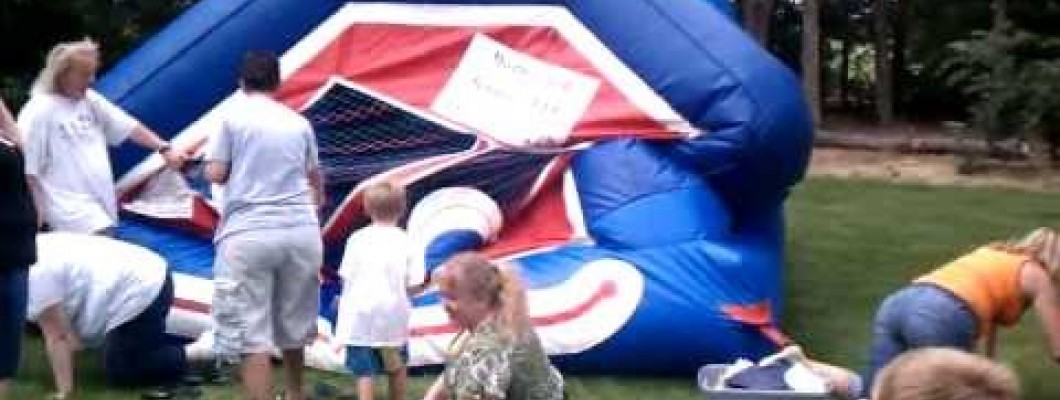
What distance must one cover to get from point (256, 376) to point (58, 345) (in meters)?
0.75

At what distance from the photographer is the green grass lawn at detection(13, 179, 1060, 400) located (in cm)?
619

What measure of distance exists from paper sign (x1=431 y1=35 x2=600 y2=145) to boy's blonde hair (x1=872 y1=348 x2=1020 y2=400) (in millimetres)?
4373

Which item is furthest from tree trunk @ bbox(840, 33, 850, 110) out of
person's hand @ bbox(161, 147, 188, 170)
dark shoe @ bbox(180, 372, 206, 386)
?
dark shoe @ bbox(180, 372, 206, 386)

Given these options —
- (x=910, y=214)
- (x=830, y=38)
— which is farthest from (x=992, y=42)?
(x=830, y=38)

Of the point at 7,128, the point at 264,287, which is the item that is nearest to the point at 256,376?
the point at 264,287

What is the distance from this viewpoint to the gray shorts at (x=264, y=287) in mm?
5461

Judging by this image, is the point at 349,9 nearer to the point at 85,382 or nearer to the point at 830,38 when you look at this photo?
the point at 85,382

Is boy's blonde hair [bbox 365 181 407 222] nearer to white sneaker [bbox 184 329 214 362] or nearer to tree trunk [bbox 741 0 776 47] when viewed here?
white sneaker [bbox 184 329 214 362]

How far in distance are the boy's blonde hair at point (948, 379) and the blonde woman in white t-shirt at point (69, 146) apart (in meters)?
4.25

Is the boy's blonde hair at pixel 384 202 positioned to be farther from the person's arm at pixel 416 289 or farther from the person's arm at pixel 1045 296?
the person's arm at pixel 1045 296

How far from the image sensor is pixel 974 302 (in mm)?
4742

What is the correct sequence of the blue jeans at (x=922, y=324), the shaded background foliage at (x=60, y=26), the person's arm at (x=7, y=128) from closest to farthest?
the blue jeans at (x=922, y=324) < the person's arm at (x=7, y=128) < the shaded background foliage at (x=60, y=26)

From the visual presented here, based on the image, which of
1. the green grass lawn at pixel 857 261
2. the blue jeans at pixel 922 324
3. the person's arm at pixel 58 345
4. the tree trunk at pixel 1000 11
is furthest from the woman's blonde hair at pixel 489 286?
the tree trunk at pixel 1000 11

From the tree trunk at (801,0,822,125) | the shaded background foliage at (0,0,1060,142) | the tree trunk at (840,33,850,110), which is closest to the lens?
the shaded background foliage at (0,0,1060,142)
